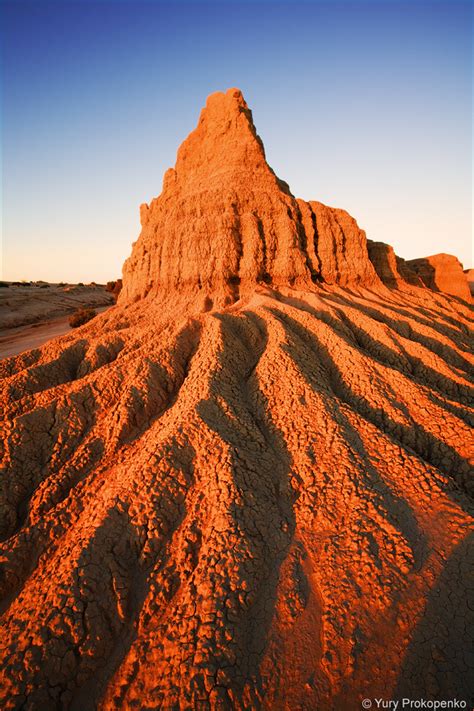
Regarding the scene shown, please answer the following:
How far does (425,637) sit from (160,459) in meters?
3.49

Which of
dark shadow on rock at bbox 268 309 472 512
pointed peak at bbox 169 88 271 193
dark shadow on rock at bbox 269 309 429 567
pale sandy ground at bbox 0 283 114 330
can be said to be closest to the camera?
dark shadow on rock at bbox 269 309 429 567

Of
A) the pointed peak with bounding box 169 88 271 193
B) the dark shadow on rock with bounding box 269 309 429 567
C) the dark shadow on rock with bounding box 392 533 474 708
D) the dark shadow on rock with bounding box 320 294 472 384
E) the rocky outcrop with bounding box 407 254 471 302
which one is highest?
the pointed peak with bounding box 169 88 271 193

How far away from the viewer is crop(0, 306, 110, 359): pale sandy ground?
794 inches

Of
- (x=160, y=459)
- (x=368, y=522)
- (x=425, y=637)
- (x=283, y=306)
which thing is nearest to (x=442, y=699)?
(x=425, y=637)

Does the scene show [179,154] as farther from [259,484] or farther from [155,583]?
[155,583]

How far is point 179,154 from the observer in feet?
45.9

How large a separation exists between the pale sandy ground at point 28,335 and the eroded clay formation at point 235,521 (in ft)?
50.7

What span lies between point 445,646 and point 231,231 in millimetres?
11124

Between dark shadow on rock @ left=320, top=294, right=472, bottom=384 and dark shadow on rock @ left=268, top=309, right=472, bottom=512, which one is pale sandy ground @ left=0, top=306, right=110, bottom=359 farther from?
dark shadow on rock @ left=320, top=294, right=472, bottom=384

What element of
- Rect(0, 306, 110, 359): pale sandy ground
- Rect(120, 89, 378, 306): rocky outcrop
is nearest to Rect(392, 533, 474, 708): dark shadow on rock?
Rect(120, 89, 378, 306): rocky outcrop

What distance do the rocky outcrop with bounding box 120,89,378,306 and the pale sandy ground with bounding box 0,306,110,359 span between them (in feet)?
36.8

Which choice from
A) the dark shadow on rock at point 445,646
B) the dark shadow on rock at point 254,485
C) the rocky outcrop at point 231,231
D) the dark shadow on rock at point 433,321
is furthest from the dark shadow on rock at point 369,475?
the dark shadow on rock at point 433,321

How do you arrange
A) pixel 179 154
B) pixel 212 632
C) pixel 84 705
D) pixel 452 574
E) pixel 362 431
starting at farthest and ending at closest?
pixel 179 154
pixel 362 431
pixel 452 574
pixel 212 632
pixel 84 705

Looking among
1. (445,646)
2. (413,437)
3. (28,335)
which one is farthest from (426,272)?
(28,335)
